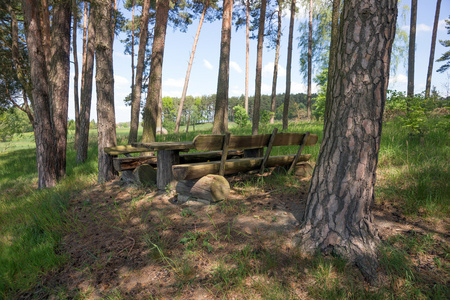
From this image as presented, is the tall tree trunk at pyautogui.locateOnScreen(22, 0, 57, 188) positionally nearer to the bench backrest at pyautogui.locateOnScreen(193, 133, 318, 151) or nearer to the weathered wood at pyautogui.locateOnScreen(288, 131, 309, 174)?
the bench backrest at pyautogui.locateOnScreen(193, 133, 318, 151)

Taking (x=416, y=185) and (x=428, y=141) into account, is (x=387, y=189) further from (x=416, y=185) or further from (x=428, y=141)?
(x=428, y=141)

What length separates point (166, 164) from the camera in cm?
466

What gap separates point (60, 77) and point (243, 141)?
550cm

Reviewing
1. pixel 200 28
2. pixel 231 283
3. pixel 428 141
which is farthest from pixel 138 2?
pixel 231 283

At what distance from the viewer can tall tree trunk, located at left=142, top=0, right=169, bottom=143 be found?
323 inches

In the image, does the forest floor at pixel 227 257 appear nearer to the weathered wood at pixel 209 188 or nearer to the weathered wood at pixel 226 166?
the weathered wood at pixel 209 188

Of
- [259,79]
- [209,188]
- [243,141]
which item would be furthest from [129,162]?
[259,79]

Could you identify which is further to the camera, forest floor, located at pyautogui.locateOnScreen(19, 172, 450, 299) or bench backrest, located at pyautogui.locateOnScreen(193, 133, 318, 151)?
bench backrest, located at pyautogui.locateOnScreen(193, 133, 318, 151)

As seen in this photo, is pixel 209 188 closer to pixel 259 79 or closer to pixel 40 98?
pixel 40 98

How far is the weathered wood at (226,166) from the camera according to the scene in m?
3.86

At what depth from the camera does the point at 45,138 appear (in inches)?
253

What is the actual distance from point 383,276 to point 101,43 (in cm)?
633

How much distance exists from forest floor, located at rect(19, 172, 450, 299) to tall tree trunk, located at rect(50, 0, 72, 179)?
3.62 meters

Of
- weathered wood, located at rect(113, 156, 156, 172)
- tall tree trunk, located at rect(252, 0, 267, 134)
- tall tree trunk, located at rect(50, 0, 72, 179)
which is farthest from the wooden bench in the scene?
tall tree trunk, located at rect(252, 0, 267, 134)
